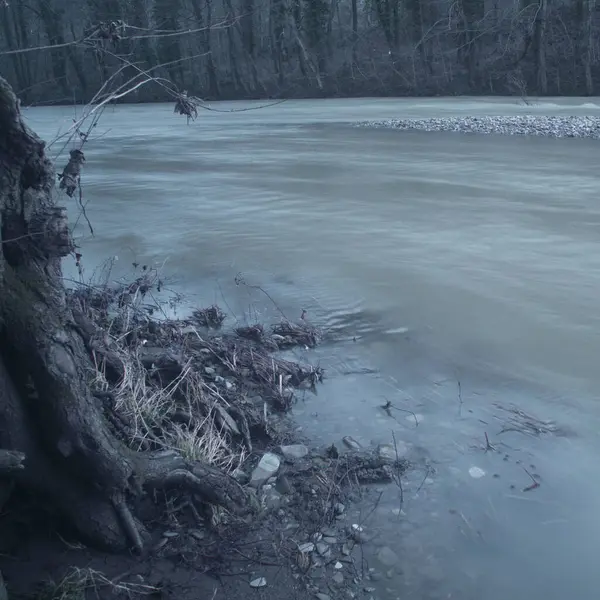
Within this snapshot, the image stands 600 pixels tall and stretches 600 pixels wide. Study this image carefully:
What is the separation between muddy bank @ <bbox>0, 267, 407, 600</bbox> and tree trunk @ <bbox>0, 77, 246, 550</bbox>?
0.18 m

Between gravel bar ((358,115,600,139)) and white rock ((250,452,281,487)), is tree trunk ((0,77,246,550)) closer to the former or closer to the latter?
white rock ((250,452,281,487))

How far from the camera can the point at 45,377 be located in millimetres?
3818

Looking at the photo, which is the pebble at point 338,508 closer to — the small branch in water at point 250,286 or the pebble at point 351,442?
the pebble at point 351,442

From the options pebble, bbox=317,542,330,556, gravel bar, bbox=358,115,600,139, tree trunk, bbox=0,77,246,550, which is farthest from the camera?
gravel bar, bbox=358,115,600,139

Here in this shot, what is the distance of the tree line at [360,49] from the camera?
42812 millimetres

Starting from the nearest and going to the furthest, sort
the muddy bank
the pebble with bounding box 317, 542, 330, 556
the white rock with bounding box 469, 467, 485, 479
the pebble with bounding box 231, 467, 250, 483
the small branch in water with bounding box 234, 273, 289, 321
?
the muddy bank, the pebble with bounding box 317, 542, 330, 556, the pebble with bounding box 231, 467, 250, 483, the white rock with bounding box 469, 467, 485, 479, the small branch in water with bounding box 234, 273, 289, 321

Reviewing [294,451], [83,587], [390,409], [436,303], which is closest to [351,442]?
[294,451]

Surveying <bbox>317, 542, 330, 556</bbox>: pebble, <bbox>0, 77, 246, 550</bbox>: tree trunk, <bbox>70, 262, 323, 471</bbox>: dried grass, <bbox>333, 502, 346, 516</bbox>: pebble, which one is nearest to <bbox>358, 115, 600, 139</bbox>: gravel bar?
<bbox>70, 262, 323, 471</bbox>: dried grass

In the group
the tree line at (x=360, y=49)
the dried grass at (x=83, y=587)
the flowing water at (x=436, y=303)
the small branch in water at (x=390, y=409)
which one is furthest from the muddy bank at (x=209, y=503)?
the tree line at (x=360, y=49)

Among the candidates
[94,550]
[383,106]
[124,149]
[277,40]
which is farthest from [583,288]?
[277,40]

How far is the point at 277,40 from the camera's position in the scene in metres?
55.3

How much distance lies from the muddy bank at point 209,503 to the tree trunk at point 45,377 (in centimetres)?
18

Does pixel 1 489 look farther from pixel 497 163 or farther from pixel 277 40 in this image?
pixel 277 40

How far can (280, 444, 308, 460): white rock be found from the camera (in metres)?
5.05
